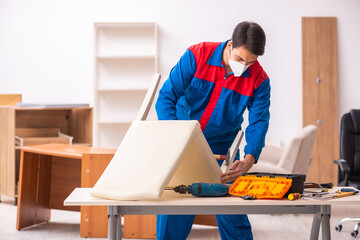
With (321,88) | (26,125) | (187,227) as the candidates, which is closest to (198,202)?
(187,227)

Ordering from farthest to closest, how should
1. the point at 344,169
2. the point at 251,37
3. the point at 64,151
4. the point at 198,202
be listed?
1. the point at 344,169
2. the point at 64,151
3. the point at 251,37
4. the point at 198,202

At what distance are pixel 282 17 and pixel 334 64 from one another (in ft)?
2.67

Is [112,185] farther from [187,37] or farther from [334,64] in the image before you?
[334,64]

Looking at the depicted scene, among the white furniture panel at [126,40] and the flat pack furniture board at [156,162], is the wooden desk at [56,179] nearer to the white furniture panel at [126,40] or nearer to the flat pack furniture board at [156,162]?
the flat pack furniture board at [156,162]

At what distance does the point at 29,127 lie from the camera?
4.83m

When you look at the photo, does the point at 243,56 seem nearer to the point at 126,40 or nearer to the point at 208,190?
the point at 208,190

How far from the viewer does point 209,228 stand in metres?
3.79

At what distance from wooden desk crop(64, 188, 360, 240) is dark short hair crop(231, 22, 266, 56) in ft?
2.19

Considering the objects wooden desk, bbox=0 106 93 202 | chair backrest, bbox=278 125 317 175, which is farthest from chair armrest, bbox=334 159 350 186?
wooden desk, bbox=0 106 93 202

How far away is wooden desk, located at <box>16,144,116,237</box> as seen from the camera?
3301 mm

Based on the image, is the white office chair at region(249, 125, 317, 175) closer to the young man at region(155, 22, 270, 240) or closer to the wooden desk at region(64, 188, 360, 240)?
the young man at region(155, 22, 270, 240)

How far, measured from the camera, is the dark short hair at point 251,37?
1.98m

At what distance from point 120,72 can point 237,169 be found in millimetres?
3822

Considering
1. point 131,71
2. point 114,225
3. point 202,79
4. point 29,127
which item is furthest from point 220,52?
point 131,71
